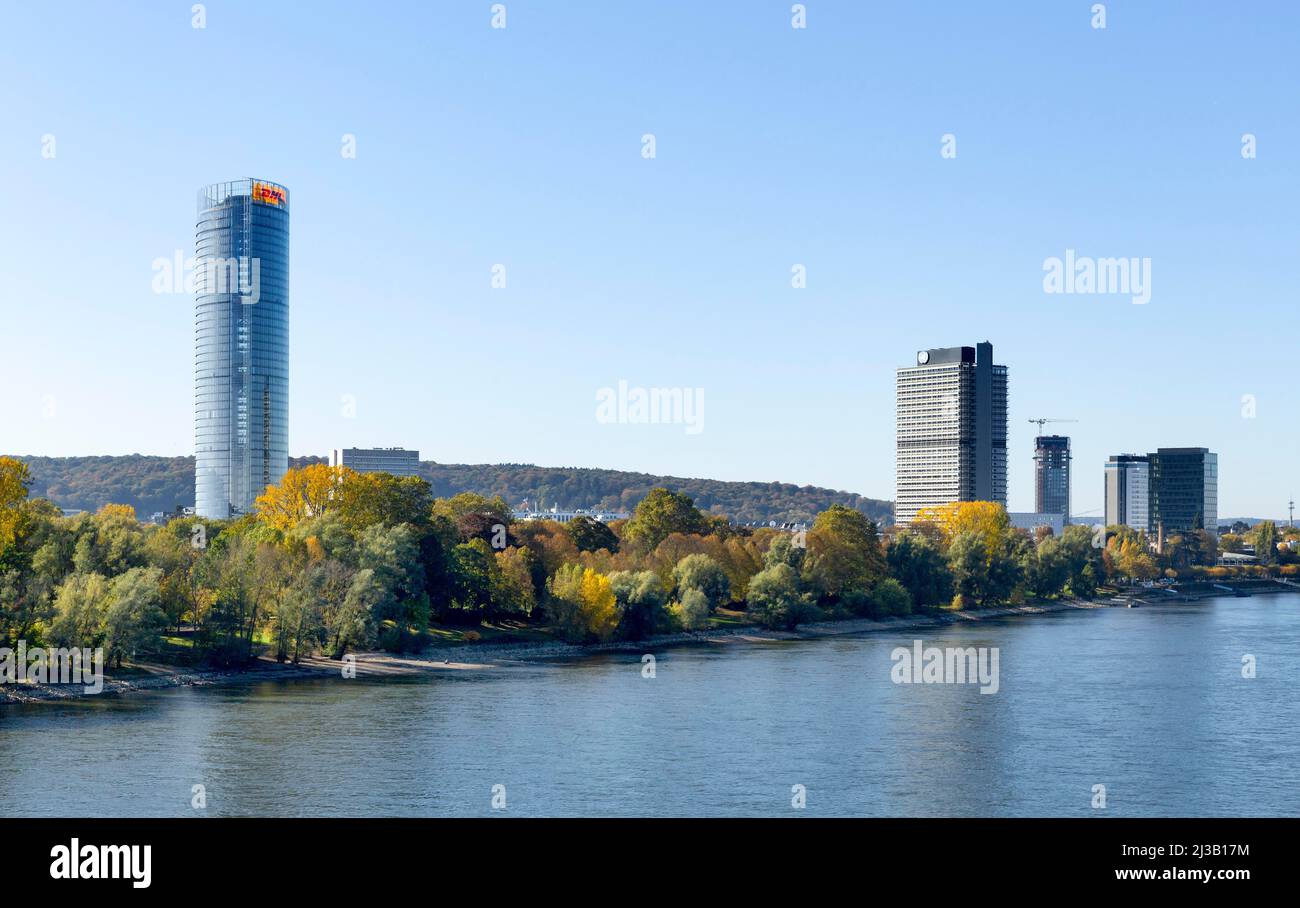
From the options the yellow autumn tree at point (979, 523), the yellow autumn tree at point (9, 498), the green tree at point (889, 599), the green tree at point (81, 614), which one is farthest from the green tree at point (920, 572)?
the yellow autumn tree at point (9, 498)

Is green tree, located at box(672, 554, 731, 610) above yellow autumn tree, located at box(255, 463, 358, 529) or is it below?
below

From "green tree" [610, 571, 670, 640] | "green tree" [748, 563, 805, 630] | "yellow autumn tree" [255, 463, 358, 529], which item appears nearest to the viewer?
"green tree" [610, 571, 670, 640]

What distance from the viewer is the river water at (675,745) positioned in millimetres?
40875

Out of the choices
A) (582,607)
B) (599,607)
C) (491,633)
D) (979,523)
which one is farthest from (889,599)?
(979,523)

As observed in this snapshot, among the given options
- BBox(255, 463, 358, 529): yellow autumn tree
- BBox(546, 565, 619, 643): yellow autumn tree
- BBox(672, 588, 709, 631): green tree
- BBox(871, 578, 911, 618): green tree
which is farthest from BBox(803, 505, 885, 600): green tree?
BBox(255, 463, 358, 529): yellow autumn tree

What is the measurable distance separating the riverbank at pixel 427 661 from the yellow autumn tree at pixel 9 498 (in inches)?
386

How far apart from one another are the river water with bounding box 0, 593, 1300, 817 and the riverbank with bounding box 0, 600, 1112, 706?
259cm

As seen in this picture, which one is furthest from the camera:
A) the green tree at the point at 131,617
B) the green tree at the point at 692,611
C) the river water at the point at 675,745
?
the green tree at the point at 692,611

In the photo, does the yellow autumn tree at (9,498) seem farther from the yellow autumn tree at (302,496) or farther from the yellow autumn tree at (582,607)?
the yellow autumn tree at (582,607)

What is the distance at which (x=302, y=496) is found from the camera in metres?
105

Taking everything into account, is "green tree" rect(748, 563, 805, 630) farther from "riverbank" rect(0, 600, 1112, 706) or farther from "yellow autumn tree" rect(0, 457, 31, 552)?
"yellow autumn tree" rect(0, 457, 31, 552)

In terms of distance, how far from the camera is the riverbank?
65.7 metres

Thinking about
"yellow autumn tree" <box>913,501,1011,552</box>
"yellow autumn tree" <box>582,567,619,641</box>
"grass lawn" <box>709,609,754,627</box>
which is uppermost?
"yellow autumn tree" <box>913,501,1011,552</box>
